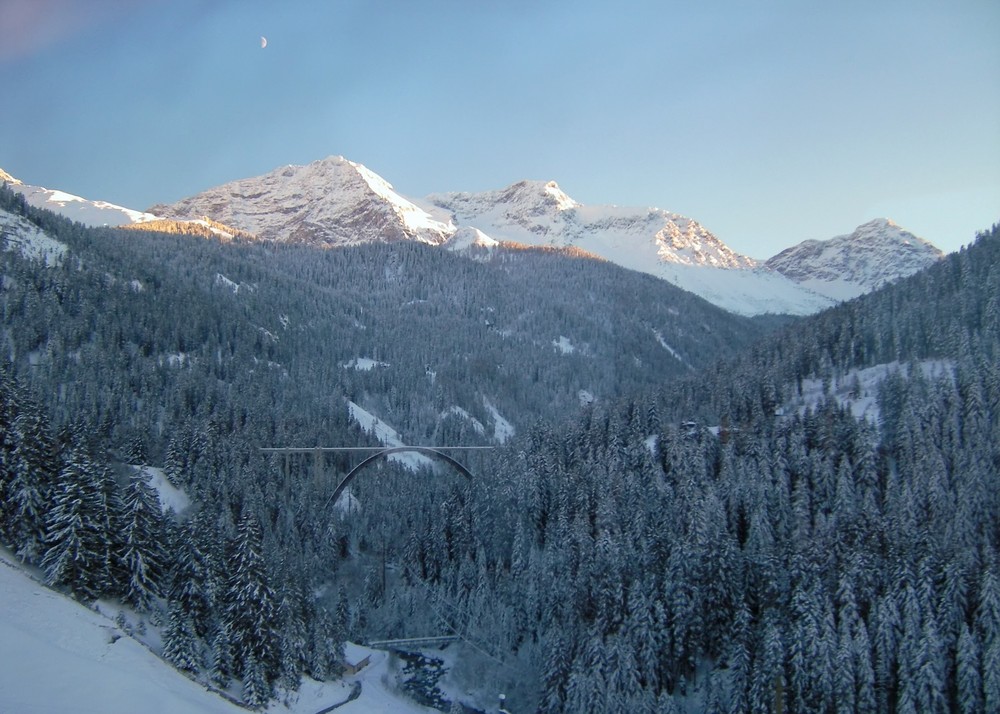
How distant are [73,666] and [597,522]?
4916 centimetres

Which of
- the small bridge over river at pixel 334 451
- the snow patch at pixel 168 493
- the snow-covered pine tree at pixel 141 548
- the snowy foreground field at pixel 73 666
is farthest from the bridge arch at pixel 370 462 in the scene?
the snowy foreground field at pixel 73 666

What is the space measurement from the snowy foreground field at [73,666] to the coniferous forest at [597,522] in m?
3.28

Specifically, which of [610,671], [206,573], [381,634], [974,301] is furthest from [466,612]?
[974,301]

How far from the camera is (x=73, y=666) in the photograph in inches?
1596

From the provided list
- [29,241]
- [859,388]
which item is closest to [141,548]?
[859,388]

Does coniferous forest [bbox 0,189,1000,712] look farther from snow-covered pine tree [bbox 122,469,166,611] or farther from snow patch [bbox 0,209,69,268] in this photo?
snow patch [bbox 0,209,69,268]

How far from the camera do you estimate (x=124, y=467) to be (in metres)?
77.2

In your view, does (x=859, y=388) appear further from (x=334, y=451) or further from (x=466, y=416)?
(x=466, y=416)

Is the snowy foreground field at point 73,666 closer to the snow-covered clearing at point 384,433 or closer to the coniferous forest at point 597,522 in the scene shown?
the coniferous forest at point 597,522

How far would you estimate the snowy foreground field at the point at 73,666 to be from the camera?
123ft

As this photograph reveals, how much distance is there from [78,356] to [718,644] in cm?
11205

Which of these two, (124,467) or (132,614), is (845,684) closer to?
(132,614)

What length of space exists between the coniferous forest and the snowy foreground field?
3.28 meters

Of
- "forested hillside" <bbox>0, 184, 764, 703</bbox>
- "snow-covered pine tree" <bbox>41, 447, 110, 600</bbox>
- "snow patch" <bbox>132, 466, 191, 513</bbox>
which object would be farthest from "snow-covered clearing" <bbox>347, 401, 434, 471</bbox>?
"snow-covered pine tree" <bbox>41, 447, 110, 600</bbox>
